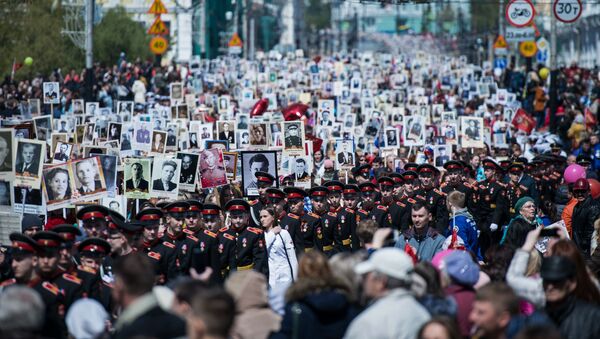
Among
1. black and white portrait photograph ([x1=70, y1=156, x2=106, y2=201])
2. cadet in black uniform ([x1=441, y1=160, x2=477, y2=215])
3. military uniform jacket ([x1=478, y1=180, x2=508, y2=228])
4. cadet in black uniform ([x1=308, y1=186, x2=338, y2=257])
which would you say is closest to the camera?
black and white portrait photograph ([x1=70, y1=156, x2=106, y2=201])

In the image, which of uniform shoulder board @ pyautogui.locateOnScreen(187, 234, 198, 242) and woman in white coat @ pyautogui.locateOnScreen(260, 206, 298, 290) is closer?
uniform shoulder board @ pyautogui.locateOnScreen(187, 234, 198, 242)

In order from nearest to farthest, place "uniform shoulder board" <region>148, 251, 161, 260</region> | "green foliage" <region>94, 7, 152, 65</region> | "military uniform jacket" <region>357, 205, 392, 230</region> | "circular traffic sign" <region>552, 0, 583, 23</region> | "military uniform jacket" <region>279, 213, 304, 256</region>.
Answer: "uniform shoulder board" <region>148, 251, 161, 260</region>, "military uniform jacket" <region>279, 213, 304, 256</region>, "military uniform jacket" <region>357, 205, 392, 230</region>, "circular traffic sign" <region>552, 0, 583, 23</region>, "green foliage" <region>94, 7, 152, 65</region>

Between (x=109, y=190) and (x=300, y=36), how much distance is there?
400ft

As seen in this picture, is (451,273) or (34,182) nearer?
(451,273)

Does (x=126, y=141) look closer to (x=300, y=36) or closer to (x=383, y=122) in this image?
(x=383, y=122)

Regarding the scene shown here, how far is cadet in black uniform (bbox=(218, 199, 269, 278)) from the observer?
48.8 ft

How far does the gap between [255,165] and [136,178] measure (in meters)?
2.55

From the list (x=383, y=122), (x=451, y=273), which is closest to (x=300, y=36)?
(x=383, y=122)

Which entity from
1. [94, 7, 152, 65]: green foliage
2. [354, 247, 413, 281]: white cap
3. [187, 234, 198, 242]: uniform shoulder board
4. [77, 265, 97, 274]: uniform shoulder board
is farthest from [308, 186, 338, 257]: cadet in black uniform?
[94, 7, 152, 65]: green foliage

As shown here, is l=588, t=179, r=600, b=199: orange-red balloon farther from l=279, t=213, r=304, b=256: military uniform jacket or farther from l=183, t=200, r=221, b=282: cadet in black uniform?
l=183, t=200, r=221, b=282: cadet in black uniform

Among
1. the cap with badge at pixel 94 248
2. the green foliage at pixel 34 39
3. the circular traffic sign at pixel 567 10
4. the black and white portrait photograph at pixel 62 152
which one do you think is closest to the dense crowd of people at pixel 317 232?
the cap with badge at pixel 94 248

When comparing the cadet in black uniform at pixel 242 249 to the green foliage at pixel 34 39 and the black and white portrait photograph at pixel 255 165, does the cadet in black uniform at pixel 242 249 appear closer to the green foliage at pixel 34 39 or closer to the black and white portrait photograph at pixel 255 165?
the black and white portrait photograph at pixel 255 165

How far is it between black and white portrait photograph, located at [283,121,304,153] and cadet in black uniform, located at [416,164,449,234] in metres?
2.88

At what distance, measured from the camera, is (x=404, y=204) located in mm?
18109
